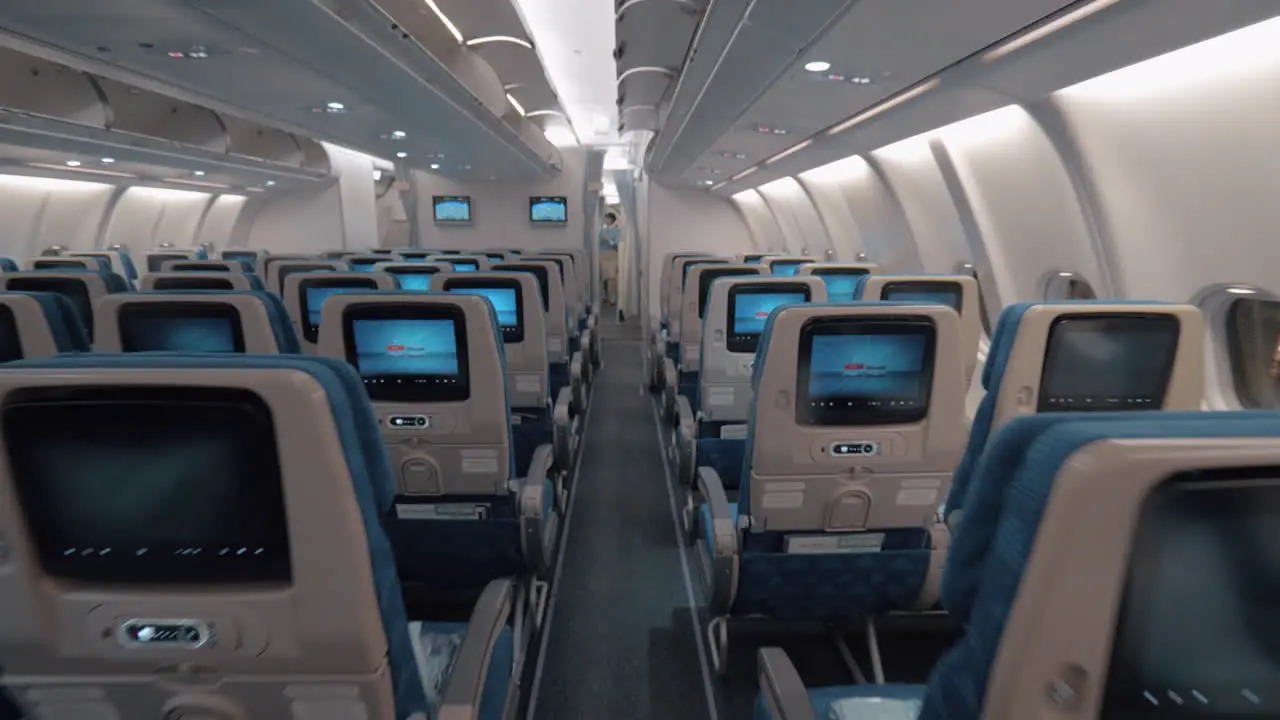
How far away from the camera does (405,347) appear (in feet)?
9.19

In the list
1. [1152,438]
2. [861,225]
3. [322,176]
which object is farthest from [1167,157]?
[322,176]

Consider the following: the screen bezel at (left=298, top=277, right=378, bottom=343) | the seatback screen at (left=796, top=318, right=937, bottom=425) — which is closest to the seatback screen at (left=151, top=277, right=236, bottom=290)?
the screen bezel at (left=298, top=277, right=378, bottom=343)

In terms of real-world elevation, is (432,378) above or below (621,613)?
above

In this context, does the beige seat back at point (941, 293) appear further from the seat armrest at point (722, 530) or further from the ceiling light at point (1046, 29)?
the seat armrest at point (722, 530)

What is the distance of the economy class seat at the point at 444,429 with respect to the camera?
2.74 meters

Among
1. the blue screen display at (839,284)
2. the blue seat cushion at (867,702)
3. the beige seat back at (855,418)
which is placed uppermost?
the blue screen display at (839,284)

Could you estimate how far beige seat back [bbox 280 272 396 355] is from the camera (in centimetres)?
466

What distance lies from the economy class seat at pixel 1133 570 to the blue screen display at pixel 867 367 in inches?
59.9

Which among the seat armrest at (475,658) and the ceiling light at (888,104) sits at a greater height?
the ceiling light at (888,104)

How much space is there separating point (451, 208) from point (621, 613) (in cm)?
1386

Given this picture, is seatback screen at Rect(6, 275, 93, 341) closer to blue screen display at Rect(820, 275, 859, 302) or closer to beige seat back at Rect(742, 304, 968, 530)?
beige seat back at Rect(742, 304, 968, 530)

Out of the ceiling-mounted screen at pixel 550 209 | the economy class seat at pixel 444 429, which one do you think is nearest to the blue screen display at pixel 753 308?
the economy class seat at pixel 444 429

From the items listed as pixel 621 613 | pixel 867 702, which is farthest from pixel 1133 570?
pixel 621 613

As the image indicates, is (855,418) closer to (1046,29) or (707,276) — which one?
(1046,29)
